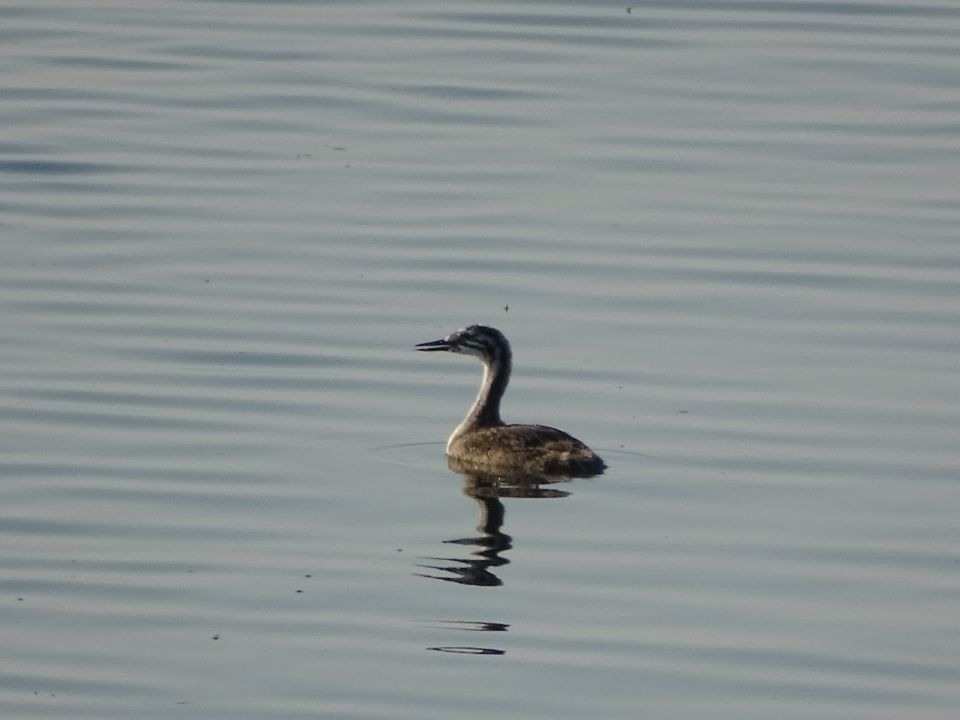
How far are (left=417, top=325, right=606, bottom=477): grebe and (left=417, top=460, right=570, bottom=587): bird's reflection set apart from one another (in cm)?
9

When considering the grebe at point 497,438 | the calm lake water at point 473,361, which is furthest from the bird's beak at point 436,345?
the calm lake water at point 473,361

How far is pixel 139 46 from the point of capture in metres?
25.4

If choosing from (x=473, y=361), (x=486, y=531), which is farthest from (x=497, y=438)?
(x=473, y=361)

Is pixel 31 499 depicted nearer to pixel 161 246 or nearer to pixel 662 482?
pixel 662 482

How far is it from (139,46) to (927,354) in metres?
12.7

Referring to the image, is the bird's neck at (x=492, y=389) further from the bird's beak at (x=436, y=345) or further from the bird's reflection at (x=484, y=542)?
the bird's reflection at (x=484, y=542)

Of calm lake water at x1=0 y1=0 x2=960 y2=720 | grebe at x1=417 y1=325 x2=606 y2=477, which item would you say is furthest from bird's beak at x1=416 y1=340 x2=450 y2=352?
calm lake water at x1=0 y1=0 x2=960 y2=720

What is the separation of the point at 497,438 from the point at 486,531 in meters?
1.80

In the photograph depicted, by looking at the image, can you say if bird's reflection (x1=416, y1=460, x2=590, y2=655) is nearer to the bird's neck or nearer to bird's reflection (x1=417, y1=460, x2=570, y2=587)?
bird's reflection (x1=417, y1=460, x2=570, y2=587)

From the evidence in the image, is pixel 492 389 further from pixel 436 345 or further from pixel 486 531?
pixel 486 531

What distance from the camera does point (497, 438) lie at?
541 inches

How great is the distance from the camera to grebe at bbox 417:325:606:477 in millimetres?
13148

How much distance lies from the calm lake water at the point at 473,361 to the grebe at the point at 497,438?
0.16 m

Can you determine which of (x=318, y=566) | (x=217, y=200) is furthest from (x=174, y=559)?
(x=217, y=200)
